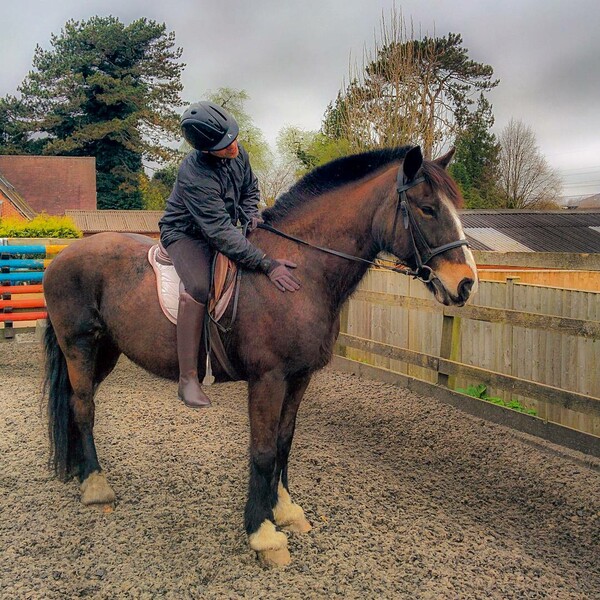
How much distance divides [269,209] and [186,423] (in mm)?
3091

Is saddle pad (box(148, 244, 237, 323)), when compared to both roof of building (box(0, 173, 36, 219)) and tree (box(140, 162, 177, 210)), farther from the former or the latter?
tree (box(140, 162, 177, 210))

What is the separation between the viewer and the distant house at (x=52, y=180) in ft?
125

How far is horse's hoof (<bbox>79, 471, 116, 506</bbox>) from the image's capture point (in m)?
4.12

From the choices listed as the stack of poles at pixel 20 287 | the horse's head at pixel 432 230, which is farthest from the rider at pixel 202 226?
the stack of poles at pixel 20 287

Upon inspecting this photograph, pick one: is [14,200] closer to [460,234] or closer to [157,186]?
[157,186]

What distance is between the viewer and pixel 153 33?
43562mm

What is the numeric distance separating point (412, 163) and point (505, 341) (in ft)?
11.4

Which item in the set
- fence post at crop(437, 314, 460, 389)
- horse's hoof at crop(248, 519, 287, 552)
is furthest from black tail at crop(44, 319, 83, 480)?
fence post at crop(437, 314, 460, 389)

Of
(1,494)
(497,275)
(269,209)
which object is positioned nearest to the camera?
(269,209)

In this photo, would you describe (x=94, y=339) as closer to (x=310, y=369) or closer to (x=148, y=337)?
(x=148, y=337)

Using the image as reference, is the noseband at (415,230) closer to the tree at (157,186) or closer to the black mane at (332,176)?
the black mane at (332,176)

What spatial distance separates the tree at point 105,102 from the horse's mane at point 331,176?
135 ft

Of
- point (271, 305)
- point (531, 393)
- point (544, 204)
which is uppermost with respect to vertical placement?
point (544, 204)

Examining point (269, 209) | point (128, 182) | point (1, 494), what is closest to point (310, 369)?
point (269, 209)
